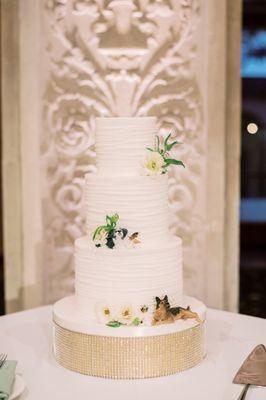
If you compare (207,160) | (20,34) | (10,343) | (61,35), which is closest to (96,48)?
(61,35)

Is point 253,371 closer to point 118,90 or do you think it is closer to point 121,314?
point 121,314

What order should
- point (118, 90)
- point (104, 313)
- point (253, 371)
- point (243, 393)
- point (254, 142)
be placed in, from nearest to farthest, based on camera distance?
1. point (243, 393)
2. point (253, 371)
3. point (104, 313)
4. point (118, 90)
5. point (254, 142)

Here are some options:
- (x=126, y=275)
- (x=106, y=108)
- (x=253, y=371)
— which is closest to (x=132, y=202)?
(x=126, y=275)

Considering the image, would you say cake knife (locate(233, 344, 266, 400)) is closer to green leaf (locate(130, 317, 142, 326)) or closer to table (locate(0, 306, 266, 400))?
table (locate(0, 306, 266, 400))

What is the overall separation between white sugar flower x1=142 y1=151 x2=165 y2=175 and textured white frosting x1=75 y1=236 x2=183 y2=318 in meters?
0.23

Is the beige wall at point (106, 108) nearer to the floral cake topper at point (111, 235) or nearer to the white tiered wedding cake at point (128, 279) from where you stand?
the white tiered wedding cake at point (128, 279)

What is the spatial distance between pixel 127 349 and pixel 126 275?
21cm

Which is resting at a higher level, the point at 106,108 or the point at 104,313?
the point at 106,108

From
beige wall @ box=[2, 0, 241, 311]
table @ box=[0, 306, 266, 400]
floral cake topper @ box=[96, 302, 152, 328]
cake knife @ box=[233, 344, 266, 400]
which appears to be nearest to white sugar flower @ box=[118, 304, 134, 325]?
floral cake topper @ box=[96, 302, 152, 328]

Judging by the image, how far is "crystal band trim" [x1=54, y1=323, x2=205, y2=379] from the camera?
181cm

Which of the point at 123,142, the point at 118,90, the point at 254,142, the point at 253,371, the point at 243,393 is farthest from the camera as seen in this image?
the point at 254,142

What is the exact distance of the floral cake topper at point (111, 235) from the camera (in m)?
1.89

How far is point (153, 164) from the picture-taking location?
193 centimetres

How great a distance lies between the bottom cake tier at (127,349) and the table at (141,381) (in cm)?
3
